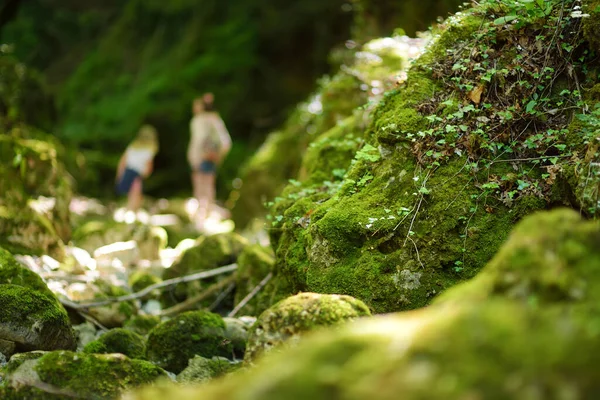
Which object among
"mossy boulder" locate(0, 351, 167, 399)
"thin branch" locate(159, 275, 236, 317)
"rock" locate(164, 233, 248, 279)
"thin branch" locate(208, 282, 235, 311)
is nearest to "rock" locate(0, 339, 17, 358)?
"mossy boulder" locate(0, 351, 167, 399)

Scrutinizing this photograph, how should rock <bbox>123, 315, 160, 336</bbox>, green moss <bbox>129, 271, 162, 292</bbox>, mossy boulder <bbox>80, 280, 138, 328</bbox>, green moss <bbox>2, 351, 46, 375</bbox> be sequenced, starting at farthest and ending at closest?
green moss <bbox>129, 271, 162, 292</bbox> → mossy boulder <bbox>80, 280, 138, 328</bbox> → rock <bbox>123, 315, 160, 336</bbox> → green moss <bbox>2, 351, 46, 375</bbox>

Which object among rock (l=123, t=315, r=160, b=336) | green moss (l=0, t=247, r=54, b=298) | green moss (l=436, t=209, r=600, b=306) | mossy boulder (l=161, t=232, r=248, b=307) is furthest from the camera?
mossy boulder (l=161, t=232, r=248, b=307)

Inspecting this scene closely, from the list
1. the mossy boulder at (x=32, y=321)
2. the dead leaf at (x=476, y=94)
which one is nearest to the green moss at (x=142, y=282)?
the mossy boulder at (x=32, y=321)

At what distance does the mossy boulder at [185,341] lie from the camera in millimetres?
4926

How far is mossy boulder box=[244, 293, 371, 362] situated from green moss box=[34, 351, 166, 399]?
0.73m

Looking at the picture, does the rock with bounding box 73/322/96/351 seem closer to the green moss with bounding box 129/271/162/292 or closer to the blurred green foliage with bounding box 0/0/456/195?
the green moss with bounding box 129/271/162/292

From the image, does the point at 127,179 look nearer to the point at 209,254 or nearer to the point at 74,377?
the point at 209,254

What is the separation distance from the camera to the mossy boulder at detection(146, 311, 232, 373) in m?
4.93

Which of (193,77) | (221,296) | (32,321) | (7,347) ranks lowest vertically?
(193,77)

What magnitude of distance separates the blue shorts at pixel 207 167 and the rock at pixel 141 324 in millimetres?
7079

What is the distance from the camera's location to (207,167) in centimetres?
1323

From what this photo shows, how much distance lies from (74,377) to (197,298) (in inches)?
143

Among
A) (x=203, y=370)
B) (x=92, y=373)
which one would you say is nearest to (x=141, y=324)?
(x=203, y=370)

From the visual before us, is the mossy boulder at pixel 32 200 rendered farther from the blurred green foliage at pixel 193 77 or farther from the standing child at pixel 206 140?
the blurred green foliage at pixel 193 77
